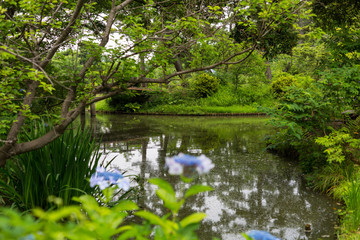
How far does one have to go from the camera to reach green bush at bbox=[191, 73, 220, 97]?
1630cm

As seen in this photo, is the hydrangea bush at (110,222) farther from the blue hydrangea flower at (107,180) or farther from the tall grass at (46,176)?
the tall grass at (46,176)

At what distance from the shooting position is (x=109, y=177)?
1143 mm

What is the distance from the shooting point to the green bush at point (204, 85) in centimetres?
1630

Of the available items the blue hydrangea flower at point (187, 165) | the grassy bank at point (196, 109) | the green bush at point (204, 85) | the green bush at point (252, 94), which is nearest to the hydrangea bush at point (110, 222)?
the blue hydrangea flower at point (187, 165)

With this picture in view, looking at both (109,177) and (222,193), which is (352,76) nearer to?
(222,193)

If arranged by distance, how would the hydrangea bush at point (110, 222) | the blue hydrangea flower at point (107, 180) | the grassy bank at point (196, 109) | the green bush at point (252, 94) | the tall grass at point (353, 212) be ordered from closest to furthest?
the hydrangea bush at point (110, 222), the blue hydrangea flower at point (107, 180), the tall grass at point (353, 212), the grassy bank at point (196, 109), the green bush at point (252, 94)

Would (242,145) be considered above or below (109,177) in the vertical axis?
below

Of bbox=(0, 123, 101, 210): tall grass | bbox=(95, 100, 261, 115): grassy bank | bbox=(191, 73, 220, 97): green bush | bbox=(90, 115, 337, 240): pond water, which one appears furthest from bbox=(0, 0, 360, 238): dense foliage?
bbox=(191, 73, 220, 97): green bush

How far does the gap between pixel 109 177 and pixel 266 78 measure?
19275mm

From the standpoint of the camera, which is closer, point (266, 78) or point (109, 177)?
point (109, 177)

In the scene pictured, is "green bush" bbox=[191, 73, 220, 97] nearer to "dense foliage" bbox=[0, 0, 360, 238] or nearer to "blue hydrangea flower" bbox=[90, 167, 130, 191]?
"dense foliage" bbox=[0, 0, 360, 238]

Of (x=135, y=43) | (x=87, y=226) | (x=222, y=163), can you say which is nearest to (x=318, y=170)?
(x=222, y=163)

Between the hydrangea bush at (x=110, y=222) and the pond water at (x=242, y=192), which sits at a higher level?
the hydrangea bush at (x=110, y=222)

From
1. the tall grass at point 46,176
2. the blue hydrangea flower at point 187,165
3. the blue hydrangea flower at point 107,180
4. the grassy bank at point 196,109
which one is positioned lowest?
the grassy bank at point 196,109
